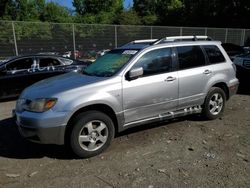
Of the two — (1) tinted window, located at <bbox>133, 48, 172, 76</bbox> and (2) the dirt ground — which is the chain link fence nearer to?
(2) the dirt ground

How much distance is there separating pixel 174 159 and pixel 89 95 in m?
1.59

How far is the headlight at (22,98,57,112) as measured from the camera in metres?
4.56

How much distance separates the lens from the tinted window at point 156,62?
542 centimetres

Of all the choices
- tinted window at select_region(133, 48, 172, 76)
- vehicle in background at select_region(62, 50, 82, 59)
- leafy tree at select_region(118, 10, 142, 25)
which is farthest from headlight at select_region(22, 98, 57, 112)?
leafy tree at select_region(118, 10, 142, 25)

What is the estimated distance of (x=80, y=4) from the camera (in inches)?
2584

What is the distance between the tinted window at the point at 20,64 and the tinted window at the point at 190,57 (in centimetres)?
496

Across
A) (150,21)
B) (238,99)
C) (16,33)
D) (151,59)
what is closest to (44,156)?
(151,59)

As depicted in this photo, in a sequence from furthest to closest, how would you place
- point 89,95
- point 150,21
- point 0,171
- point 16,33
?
point 150,21
point 16,33
point 89,95
point 0,171

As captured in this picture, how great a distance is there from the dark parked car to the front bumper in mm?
4556

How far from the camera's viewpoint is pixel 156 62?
5590mm

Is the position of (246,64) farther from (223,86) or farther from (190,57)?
(190,57)

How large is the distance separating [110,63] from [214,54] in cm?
232

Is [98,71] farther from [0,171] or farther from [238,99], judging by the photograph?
[238,99]

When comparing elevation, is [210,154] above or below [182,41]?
below
